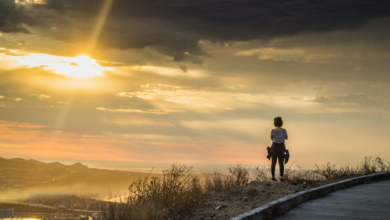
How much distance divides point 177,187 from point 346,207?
3.72 m

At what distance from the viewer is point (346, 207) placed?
7.75 meters

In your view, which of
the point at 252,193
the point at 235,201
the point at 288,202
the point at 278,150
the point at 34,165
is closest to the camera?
the point at 288,202

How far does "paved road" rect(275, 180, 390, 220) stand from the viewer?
678 centimetres

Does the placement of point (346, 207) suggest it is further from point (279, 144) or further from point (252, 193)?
point (279, 144)

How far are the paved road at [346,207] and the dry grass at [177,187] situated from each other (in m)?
2.36

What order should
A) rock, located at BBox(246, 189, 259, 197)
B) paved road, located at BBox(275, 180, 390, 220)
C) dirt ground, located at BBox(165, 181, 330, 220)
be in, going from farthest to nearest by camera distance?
rock, located at BBox(246, 189, 259, 197) → dirt ground, located at BBox(165, 181, 330, 220) → paved road, located at BBox(275, 180, 390, 220)

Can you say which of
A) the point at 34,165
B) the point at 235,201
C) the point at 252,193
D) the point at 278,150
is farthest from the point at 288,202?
the point at 34,165

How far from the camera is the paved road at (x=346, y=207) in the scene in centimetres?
678

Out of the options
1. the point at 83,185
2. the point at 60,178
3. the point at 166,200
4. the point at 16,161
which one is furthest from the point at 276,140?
the point at 16,161

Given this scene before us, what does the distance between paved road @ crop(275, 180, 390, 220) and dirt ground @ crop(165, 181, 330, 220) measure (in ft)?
2.74

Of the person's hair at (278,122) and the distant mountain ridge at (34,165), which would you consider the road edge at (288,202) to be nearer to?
the person's hair at (278,122)

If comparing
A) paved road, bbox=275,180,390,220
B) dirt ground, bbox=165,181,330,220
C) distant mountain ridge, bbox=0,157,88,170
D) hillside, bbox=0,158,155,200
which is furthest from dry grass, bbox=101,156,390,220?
distant mountain ridge, bbox=0,157,88,170


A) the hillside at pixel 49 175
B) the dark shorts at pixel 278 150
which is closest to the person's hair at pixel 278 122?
the dark shorts at pixel 278 150

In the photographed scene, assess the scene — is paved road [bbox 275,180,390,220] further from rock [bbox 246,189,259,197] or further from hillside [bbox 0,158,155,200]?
hillside [bbox 0,158,155,200]
